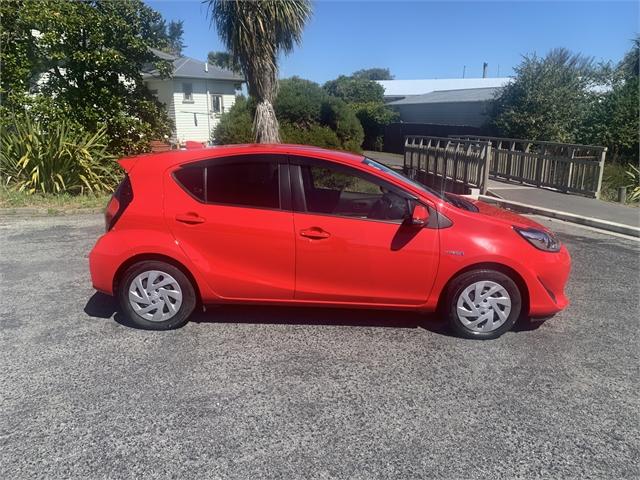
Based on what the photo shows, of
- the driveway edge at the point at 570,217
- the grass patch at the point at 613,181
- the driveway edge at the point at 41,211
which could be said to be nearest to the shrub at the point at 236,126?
the driveway edge at the point at 41,211

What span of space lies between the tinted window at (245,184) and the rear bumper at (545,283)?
2.12 meters

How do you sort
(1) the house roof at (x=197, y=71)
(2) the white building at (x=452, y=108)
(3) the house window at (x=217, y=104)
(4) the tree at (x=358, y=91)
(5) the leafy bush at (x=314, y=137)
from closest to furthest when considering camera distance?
(5) the leafy bush at (x=314, y=137)
(2) the white building at (x=452, y=108)
(1) the house roof at (x=197, y=71)
(3) the house window at (x=217, y=104)
(4) the tree at (x=358, y=91)

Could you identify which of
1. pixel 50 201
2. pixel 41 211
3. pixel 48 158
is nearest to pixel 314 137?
pixel 48 158

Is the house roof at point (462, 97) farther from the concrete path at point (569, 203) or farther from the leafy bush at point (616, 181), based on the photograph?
the concrete path at point (569, 203)

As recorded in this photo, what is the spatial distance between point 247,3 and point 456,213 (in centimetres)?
872

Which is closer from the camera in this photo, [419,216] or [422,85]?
[419,216]

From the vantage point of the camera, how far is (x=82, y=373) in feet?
12.0

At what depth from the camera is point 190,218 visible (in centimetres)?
421

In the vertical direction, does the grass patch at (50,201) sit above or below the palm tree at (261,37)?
below

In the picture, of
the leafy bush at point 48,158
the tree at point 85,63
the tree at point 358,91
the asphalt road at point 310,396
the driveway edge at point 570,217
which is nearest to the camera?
the asphalt road at point 310,396

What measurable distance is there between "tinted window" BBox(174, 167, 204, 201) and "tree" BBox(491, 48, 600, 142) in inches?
614

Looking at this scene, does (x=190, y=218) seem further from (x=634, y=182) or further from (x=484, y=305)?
(x=634, y=182)

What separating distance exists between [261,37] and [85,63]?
379cm

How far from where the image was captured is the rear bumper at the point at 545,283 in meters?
4.17
